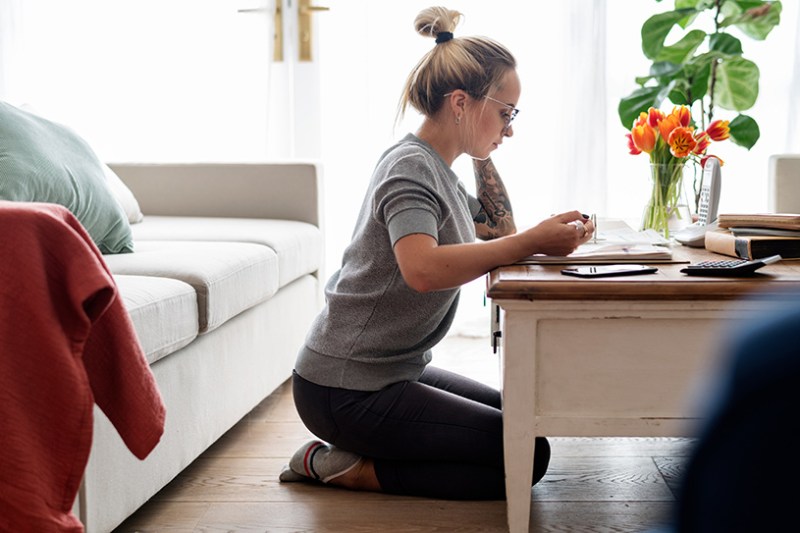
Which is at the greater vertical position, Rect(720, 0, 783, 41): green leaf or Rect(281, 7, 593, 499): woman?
Rect(720, 0, 783, 41): green leaf

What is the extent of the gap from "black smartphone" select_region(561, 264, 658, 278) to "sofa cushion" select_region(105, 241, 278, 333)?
81cm

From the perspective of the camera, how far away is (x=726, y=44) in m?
3.46

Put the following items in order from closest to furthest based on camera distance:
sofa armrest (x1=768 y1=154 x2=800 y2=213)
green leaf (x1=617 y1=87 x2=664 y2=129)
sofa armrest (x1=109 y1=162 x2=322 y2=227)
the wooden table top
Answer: the wooden table top
sofa armrest (x1=768 y1=154 x2=800 y2=213)
sofa armrest (x1=109 y1=162 x2=322 y2=227)
green leaf (x1=617 y1=87 x2=664 y2=129)

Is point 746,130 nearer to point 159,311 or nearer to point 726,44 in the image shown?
point 726,44

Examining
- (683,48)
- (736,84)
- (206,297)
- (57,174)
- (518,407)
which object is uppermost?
(683,48)

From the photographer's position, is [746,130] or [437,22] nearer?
[437,22]

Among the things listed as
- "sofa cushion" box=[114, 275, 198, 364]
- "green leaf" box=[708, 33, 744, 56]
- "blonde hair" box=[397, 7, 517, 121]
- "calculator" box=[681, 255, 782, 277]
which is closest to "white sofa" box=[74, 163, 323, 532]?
"sofa cushion" box=[114, 275, 198, 364]

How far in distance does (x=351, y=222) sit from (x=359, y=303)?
209 centimetres

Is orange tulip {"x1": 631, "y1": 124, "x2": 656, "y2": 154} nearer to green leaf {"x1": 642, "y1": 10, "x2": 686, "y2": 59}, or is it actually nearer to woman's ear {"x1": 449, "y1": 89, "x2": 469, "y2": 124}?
woman's ear {"x1": 449, "y1": 89, "x2": 469, "y2": 124}

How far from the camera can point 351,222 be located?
3.87m

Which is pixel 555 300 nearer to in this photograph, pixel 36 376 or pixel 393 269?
pixel 393 269

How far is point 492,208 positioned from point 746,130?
1.81m

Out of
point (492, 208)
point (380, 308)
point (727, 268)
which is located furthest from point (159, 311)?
point (727, 268)

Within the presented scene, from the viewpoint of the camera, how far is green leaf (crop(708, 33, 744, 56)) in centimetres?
344
